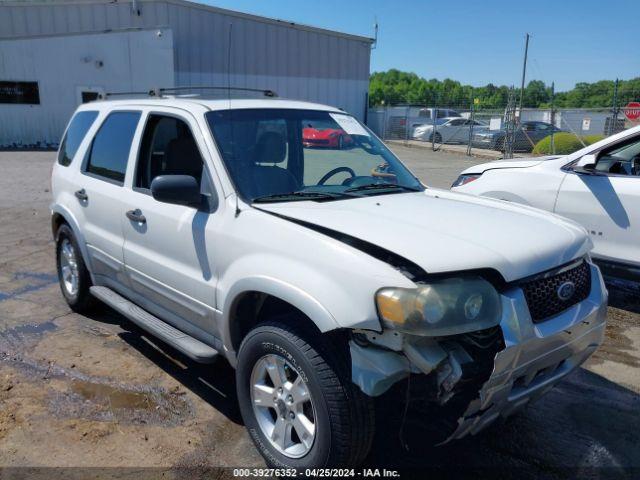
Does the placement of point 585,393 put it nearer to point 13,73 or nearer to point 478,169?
→ point 478,169

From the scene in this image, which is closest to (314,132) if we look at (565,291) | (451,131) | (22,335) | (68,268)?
(565,291)

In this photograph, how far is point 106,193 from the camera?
4176 mm

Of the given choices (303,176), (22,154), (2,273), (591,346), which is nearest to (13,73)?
(22,154)

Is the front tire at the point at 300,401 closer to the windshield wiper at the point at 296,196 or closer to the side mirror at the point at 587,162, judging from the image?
the windshield wiper at the point at 296,196

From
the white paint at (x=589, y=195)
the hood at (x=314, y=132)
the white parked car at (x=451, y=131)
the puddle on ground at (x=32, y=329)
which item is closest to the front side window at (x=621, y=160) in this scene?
the white paint at (x=589, y=195)

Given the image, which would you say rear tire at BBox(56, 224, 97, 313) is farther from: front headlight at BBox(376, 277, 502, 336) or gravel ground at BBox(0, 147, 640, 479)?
front headlight at BBox(376, 277, 502, 336)

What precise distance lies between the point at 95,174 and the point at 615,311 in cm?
499

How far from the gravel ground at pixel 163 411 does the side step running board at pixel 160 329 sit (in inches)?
18.2

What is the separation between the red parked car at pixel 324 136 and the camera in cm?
386

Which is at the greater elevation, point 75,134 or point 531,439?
point 75,134

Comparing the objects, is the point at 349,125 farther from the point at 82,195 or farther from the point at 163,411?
the point at 163,411

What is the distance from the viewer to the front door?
320cm

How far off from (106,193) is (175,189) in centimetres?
141

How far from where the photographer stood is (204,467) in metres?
2.96
